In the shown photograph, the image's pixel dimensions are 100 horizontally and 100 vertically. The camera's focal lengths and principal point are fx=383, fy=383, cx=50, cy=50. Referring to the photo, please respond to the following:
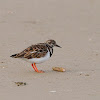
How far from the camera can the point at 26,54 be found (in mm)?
7797

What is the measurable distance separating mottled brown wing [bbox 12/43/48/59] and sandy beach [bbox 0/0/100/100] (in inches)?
14.1

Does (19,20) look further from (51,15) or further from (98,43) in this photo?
(98,43)

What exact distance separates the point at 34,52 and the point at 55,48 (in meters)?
2.23

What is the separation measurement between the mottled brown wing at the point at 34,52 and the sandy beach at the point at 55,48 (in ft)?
1.18

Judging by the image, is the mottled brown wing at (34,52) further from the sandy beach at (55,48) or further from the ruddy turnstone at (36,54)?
the sandy beach at (55,48)

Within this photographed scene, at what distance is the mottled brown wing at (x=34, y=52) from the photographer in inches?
307

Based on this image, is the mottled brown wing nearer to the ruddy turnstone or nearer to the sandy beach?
the ruddy turnstone

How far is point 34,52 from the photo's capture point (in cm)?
792

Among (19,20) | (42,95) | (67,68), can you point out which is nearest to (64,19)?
(19,20)

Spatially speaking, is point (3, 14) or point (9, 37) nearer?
point (9, 37)

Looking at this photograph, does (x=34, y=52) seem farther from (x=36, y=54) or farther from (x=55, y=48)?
(x=55, y=48)

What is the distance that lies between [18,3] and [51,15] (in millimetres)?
1956

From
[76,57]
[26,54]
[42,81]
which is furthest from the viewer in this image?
[76,57]

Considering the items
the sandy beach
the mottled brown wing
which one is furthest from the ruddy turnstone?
the sandy beach
